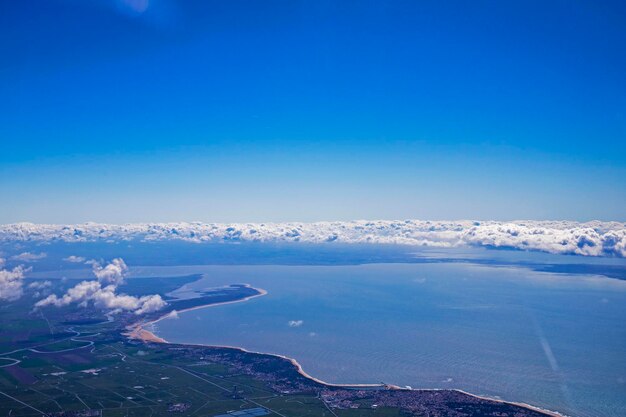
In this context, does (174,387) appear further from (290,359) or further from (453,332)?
(453,332)

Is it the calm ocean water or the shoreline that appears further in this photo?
the calm ocean water

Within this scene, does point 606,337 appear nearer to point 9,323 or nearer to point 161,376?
point 161,376

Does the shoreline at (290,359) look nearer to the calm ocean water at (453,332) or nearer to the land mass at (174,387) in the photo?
the land mass at (174,387)

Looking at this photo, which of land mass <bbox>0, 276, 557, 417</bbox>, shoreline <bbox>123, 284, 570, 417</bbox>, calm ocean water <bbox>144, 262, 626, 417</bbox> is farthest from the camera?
calm ocean water <bbox>144, 262, 626, 417</bbox>

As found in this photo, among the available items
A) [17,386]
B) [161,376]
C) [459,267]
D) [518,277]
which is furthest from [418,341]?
[459,267]

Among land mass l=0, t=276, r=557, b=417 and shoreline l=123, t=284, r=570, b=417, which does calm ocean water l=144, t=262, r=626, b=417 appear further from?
land mass l=0, t=276, r=557, b=417

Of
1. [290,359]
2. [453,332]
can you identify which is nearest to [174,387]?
[290,359]

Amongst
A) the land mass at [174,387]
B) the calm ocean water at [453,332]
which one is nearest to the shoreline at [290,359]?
the land mass at [174,387]

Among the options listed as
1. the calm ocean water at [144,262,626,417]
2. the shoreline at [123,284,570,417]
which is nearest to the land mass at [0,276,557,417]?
the shoreline at [123,284,570,417]
